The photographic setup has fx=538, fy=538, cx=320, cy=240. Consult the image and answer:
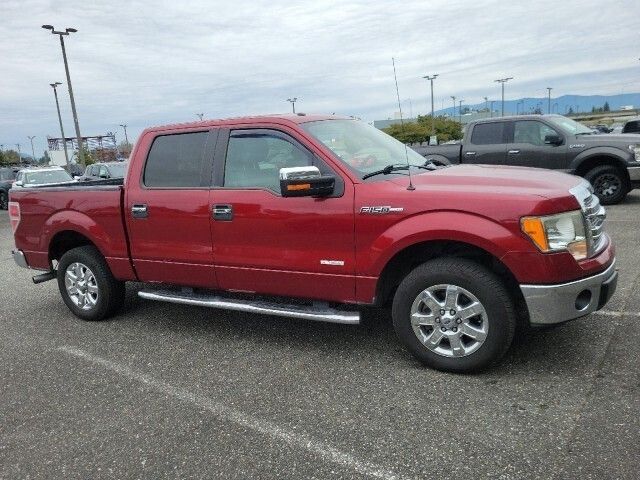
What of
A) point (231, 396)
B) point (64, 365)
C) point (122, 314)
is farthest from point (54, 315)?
point (231, 396)

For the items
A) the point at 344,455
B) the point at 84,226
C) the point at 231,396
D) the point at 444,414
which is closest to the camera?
the point at 344,455

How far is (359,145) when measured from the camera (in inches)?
170

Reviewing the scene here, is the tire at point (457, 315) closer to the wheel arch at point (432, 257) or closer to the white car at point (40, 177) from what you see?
the wheel arch at point (432, 257)

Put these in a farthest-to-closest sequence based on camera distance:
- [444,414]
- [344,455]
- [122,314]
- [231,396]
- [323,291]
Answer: [122,314] → [323,291] → [231,396] → [444,414] → [344,455]

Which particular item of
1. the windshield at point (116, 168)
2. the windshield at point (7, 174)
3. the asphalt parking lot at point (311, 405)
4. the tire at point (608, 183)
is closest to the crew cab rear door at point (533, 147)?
the tire at point (608, 183)

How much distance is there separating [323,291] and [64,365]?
2.15m

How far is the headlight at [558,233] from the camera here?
3205mm

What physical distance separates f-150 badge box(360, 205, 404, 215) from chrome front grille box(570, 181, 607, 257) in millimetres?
1100

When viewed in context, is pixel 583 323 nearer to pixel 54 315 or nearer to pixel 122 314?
pixel 122 314

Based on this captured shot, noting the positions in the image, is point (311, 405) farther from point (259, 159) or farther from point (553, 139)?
point (553, 139)

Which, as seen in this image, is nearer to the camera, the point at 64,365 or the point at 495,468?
the point at 495,468

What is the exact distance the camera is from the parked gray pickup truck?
987cm

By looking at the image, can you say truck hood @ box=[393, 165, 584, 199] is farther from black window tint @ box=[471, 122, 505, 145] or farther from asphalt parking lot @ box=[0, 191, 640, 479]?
black window tint @ box=[471, 122, 505, 145]

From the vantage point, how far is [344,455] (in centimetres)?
278
